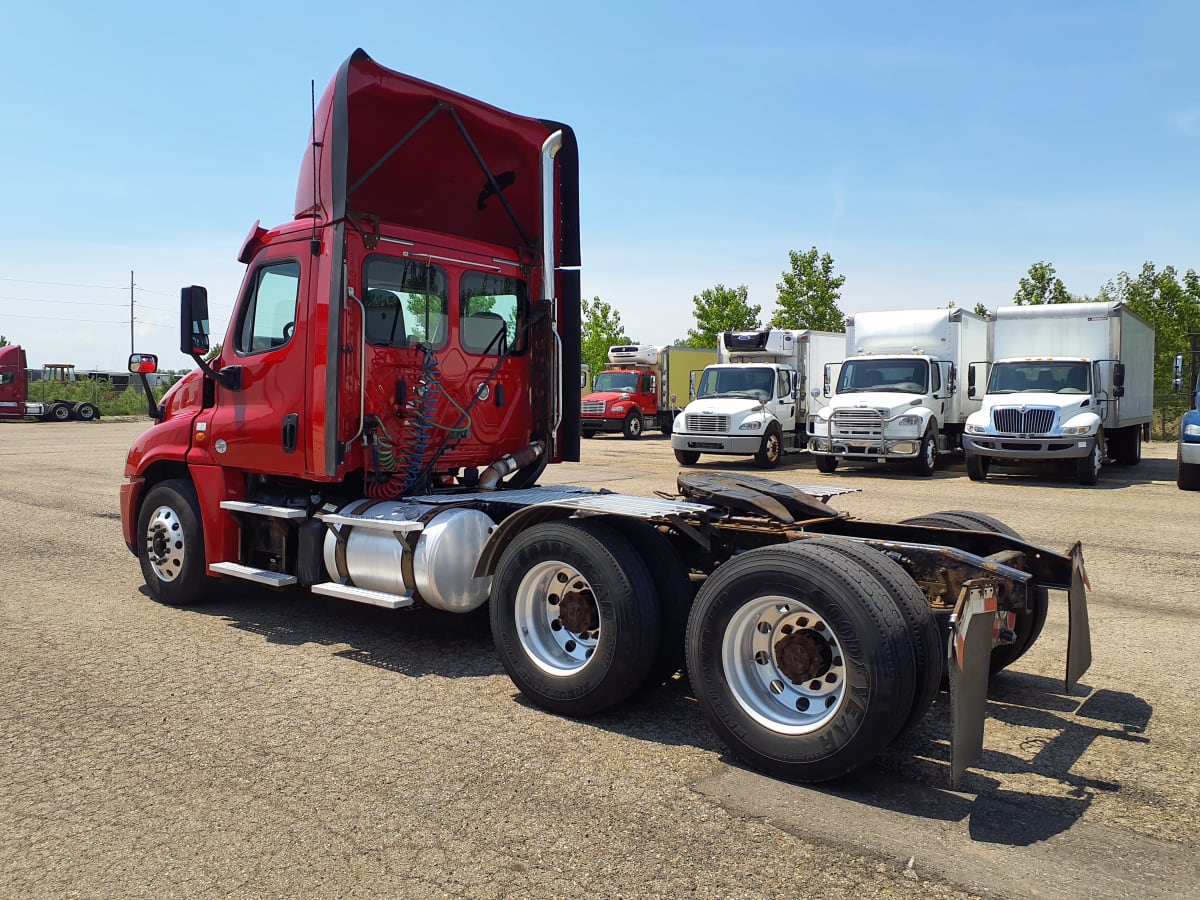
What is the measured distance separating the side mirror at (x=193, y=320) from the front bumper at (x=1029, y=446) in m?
14.6

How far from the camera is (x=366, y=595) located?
5.81 meters

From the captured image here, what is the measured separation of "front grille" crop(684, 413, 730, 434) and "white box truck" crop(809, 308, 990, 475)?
6.21ft

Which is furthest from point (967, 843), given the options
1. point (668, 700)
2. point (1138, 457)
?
point (1138, 457)

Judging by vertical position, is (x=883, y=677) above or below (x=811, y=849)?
above

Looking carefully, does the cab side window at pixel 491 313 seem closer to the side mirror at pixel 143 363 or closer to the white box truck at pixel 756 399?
the side mirror at pixel 143 363

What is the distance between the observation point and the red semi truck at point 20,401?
3975cm

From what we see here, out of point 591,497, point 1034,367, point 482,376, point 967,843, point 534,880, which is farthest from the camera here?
point 1034,367

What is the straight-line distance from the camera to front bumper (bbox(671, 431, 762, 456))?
811 inches

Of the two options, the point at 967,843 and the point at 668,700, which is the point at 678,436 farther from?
the point at 967,843

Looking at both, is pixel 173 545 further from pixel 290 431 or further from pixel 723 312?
pixel 723 312

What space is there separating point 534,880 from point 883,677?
58.6 inches

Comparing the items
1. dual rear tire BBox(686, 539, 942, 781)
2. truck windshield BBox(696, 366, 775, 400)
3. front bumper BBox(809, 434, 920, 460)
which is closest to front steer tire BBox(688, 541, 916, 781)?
dual rear tire BBox(686, 539, 942, 781)

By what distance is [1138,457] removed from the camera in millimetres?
21625

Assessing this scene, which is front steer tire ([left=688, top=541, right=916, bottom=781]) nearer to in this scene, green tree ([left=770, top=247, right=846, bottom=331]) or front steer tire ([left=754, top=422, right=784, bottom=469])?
front steer tire ([left=754, top=422, right=784, bottom=469])
